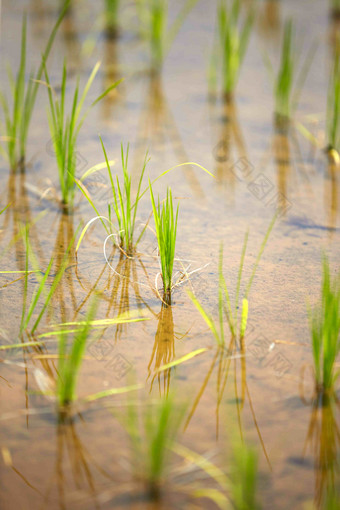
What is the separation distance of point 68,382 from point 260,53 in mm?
3672

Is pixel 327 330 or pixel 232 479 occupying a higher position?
pixel 327 330

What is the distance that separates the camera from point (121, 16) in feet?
16.3

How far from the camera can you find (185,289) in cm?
214

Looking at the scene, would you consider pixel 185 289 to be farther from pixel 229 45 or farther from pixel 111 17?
pixel 111 17

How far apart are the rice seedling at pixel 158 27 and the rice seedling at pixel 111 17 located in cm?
21

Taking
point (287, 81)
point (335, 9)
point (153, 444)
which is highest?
point (335, 9)

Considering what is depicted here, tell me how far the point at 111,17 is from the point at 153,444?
3.95 m

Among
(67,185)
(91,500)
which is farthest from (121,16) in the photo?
(91,500)

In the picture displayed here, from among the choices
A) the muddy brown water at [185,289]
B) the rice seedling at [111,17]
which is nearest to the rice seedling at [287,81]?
the muddy brown water at [185,289]

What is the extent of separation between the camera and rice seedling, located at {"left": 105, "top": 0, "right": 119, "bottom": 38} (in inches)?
173

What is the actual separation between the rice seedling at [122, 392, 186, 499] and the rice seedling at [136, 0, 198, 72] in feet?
9.66

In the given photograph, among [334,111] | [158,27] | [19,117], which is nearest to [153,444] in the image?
[19,117]

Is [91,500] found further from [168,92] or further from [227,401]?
[168,92]

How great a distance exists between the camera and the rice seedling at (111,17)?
441 centimetres
